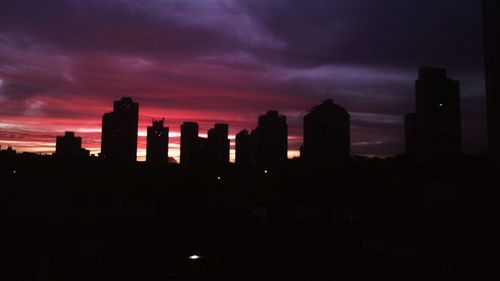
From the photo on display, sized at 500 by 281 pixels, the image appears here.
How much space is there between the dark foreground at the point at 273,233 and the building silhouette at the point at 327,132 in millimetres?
49092

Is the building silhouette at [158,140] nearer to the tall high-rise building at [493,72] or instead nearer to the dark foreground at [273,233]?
the dark foreground at [273,233]

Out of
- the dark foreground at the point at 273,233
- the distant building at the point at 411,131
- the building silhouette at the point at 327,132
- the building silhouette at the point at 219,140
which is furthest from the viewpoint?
the building silhouette at the point at 219,140

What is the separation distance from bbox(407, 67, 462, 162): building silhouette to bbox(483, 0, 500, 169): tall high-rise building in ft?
102

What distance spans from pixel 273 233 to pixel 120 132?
243 feet

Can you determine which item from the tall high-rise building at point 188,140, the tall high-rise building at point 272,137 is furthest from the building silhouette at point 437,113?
the tall high-rise building at point 188,140

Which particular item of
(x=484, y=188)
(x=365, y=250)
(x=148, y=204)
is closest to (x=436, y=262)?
(x=365, y=250)

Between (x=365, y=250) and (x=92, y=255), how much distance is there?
10.8 m

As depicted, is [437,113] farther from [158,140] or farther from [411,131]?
[158,140]

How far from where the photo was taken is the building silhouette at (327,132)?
7888cm

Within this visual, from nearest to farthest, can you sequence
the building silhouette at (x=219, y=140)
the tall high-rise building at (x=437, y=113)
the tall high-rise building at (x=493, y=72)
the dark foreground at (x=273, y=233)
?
the dark foreground at (x=273, y=233) < the tall high-rise building at (x=493, y=72) < the tall high-rise building at (x=437, y=113) < the building silhouette at (x=219, y=140)

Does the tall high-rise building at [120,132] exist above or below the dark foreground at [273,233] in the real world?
above

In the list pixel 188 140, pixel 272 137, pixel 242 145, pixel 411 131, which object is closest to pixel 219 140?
pixel 188 140

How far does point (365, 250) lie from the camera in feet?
49.3

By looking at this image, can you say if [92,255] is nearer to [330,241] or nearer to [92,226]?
[92,226]
